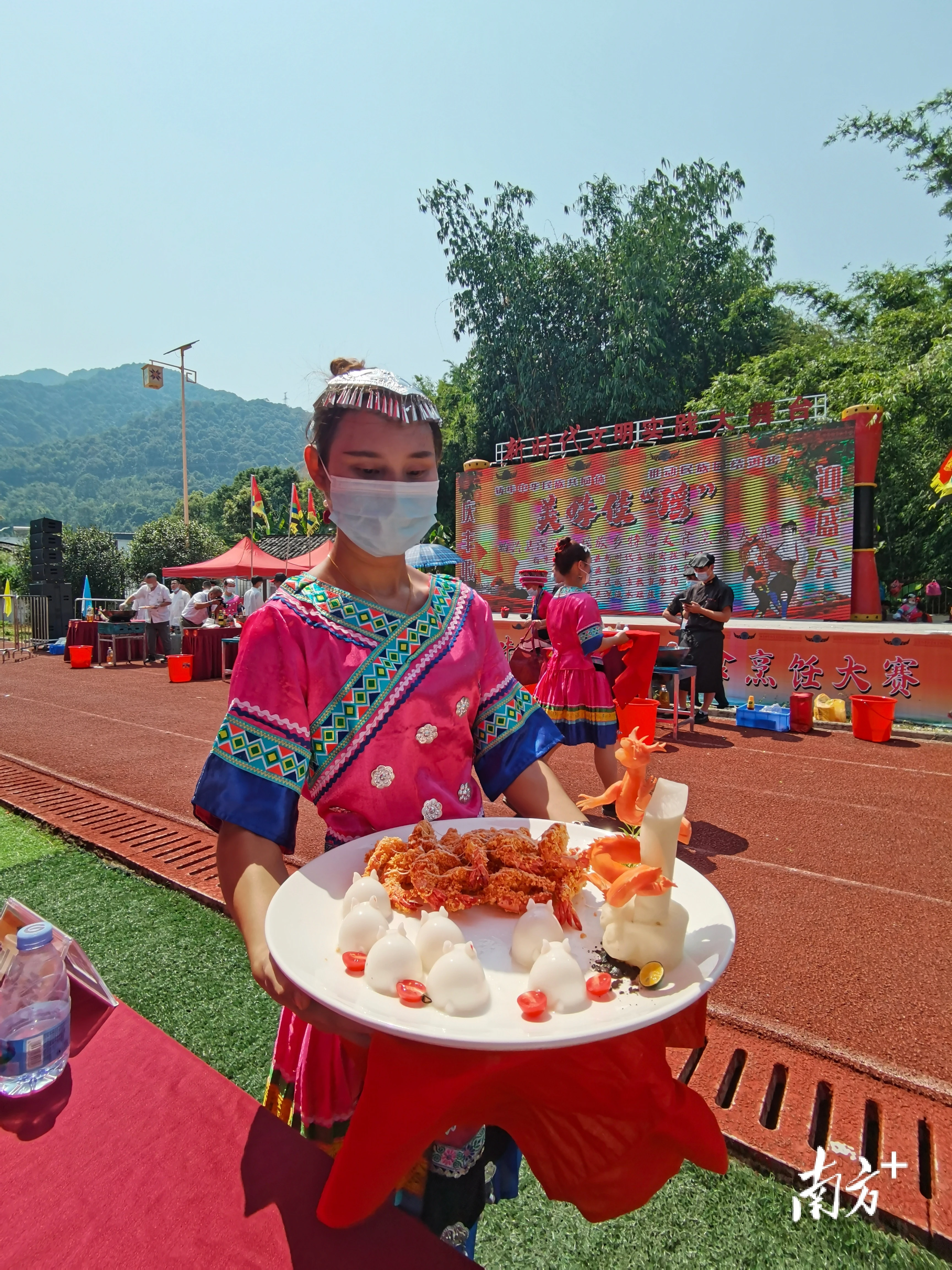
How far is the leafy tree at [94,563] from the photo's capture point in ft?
91.6

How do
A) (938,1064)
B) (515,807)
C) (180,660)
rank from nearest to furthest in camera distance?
(515,807), (938,1064), (180,660)

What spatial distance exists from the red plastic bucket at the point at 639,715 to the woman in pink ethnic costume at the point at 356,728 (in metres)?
3.40

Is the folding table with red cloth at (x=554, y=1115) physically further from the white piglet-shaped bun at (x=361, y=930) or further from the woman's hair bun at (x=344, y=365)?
the woman's hair bun at (x=344, y=365)

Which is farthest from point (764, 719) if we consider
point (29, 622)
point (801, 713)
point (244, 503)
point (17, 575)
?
point (244, 503)

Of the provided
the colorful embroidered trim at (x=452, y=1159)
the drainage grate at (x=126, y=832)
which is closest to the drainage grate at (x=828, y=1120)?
the colorful embroidered trim at (x=452, y=1159)

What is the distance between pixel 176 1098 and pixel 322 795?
0.55 metres

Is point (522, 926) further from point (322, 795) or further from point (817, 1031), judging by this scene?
point (817, 1031)

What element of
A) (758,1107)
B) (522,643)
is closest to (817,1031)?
(758,1107)

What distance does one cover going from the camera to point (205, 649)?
13.2 metres

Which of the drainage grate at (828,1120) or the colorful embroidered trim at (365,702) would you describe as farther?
the drainage grate at (828,1120)

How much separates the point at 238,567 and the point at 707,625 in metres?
12.8

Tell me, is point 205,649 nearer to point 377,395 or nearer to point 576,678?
point 576,678

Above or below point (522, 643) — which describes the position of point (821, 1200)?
below

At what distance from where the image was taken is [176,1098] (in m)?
1.21
